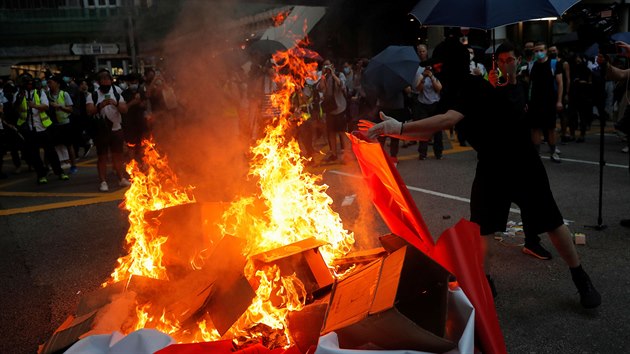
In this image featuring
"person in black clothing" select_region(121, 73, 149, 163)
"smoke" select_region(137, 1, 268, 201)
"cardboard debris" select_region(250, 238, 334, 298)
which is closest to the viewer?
"cardboard debris" select_region(250, 238, 334, 298)

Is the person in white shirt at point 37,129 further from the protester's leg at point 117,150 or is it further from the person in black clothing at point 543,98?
the person in black clothing at point 543,98

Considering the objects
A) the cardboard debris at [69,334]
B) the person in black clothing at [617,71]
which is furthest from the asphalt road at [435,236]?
the person in black clothing at [617,71]

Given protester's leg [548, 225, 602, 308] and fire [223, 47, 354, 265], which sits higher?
fire [223, 47, 354, 265]

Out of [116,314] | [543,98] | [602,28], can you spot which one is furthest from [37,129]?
[602,28]

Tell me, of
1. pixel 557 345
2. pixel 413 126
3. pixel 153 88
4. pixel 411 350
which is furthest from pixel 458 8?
pixel 153 88

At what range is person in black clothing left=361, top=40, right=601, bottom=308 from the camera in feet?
12.0

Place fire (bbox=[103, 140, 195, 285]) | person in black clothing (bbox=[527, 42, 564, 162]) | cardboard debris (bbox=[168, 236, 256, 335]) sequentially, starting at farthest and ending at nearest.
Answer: person in black clothing (bbox=[527, 42, 564, 162]) → fire (bbox=[103, 140, 195, 285]) → cardboard debris (bbox=[168, 236, 256, 335])

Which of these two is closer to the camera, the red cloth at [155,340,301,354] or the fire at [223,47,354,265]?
the red cloth at [155,340,301,354]

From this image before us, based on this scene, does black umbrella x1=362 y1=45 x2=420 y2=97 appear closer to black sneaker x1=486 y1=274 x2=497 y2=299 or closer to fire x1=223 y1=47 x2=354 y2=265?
fire x1=223 y1=47 x2=354 y2=265

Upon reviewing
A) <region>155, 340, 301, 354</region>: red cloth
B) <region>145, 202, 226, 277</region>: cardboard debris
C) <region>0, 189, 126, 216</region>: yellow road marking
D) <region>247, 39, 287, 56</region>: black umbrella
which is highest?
<region>247, 39, 287, 56</region>: black umbrella

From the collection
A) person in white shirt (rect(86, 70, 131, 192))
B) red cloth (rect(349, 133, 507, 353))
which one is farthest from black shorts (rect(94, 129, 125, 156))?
red cloth (rect(349, 133, 507, 353))

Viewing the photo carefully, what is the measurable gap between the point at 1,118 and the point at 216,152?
20.3 feet

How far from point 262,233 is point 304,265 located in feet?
2.21

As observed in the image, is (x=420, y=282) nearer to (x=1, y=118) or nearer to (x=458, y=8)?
(x=458, y=8)
